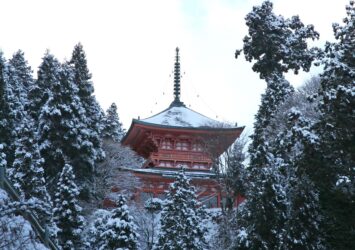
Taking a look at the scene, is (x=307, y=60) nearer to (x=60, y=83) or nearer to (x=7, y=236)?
(x=60, y=83)

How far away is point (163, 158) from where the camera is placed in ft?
135

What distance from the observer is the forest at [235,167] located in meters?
13.6

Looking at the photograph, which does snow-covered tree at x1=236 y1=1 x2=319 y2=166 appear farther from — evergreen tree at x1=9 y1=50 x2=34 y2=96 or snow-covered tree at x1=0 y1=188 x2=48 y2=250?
evergreen tree at x1=9 y1=50 x2=34 y2=96

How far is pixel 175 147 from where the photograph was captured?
41.8m

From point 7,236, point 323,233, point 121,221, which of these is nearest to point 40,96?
point 121,221

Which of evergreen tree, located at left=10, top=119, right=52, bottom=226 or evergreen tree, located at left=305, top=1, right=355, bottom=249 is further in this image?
evergreen tree, located at left=10, top=119, right=52, bottom=226

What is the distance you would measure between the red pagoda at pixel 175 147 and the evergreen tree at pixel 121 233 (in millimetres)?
14735

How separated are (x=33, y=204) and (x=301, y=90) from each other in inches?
766

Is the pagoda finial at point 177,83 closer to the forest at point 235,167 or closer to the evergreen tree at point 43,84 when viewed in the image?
the forest at point 235,167

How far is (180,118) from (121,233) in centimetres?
2593

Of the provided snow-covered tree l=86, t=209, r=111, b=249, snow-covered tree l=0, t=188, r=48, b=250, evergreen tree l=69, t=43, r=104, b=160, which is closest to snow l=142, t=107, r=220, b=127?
evergreen tree l=69, t=43, r=104, b=160

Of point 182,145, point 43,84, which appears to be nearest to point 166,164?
point 182,145

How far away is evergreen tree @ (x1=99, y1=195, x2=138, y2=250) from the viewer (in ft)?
60.4

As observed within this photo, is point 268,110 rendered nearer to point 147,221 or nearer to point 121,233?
point 121,233
